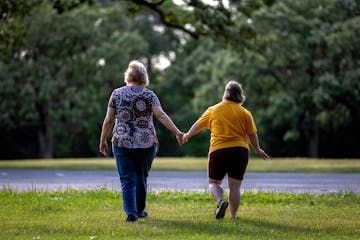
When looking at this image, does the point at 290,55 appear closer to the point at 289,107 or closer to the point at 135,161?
the point at 289,107

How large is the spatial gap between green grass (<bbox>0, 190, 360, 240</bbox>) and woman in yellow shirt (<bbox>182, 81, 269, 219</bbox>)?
352mm

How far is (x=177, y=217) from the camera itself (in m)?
9.98

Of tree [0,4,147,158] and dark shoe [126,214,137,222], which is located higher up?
tree [0,4,147,158]

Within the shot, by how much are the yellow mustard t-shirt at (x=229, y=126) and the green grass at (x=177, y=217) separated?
3.09 ft

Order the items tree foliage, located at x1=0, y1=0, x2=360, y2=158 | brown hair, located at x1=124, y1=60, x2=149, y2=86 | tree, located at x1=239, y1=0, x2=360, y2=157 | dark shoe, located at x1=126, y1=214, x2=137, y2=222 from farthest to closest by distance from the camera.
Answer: tree foliage, located at x1=0, y1=0, x2=360, y2=158 < tree, located at x1=239, y1=0, x2=360, y2=157 < brown hair, located at x1=124, y1=60, x2=149, y2=86 < dark shoe, located at x1=126, y1=214, x2=137, y2=222

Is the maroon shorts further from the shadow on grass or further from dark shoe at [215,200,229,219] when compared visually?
the shadow on grass

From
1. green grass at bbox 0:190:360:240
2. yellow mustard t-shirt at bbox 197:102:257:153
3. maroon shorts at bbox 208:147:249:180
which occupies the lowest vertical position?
green grass at bbox 0:190:360:240

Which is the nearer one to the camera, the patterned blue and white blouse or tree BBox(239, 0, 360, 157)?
the patterned blue and white blouse

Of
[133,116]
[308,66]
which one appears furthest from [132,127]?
[308,66]

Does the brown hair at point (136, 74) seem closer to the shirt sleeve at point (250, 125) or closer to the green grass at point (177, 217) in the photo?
the shirt sleeve at point (250, 125)

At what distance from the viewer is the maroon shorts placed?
379 inches

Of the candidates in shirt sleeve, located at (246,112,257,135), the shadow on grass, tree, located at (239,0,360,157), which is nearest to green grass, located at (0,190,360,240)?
the shadow on grass

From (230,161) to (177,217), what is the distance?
102cm

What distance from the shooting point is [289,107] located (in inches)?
1649
